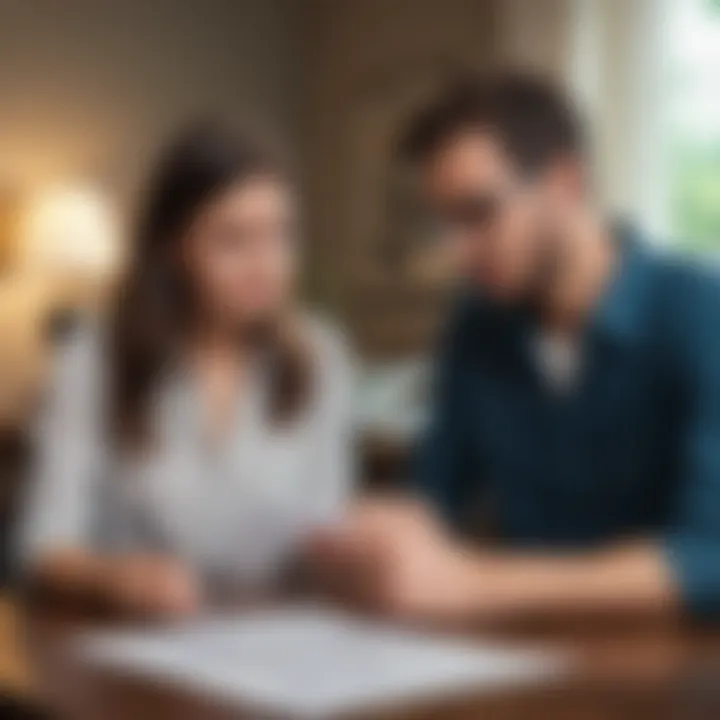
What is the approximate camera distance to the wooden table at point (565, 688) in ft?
2.99

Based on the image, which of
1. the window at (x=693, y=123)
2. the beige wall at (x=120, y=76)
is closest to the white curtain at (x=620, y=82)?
the window at (x=693, y=123)

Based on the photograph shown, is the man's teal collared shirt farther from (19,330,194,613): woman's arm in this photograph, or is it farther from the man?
(19,330,194,613): woman's arm

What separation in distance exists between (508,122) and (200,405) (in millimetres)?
442

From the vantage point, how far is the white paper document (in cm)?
94

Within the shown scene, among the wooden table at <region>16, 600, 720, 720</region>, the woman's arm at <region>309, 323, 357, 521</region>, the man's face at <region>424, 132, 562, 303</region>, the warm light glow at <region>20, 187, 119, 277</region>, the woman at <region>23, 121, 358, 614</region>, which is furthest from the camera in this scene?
the warm light glow at <region>20, 187, 119, 277</region>

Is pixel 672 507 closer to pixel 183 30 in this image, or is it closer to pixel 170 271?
pixel 170 271

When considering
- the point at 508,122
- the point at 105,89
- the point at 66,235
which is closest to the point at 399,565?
the point at 508,122

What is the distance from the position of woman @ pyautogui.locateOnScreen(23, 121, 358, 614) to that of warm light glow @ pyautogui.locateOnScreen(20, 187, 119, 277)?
1482mm

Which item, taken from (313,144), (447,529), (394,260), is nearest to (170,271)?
(447,529)

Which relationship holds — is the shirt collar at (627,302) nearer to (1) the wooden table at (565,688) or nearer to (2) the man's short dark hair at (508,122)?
(2) the man's short dark hair at (508,122)

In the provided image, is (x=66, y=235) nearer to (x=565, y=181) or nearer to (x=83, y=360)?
(x=83, y=360)

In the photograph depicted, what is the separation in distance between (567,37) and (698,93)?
254 mm

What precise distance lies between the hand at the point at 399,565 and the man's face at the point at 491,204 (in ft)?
0.75

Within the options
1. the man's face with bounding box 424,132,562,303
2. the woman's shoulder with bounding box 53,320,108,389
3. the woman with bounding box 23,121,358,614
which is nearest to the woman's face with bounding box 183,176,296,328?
the woman with bounding box 23,121,358,614
